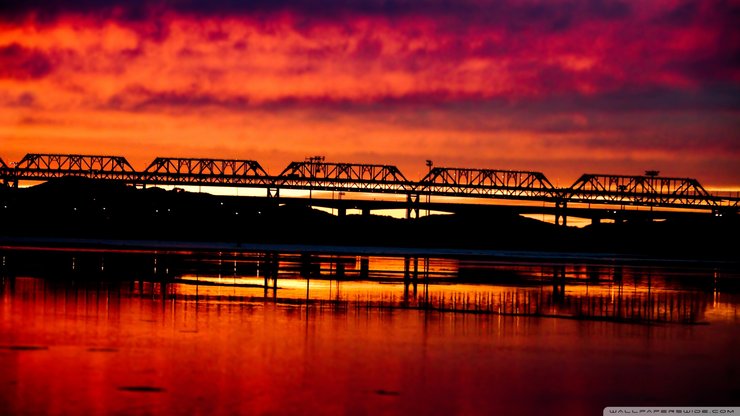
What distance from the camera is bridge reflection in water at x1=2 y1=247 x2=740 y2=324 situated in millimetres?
36369

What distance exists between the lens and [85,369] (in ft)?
68.4

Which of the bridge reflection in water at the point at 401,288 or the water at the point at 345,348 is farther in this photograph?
the bridge reflection in water at the point at 401,288

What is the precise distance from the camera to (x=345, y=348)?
2519 centimetres

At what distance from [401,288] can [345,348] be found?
1999 cm

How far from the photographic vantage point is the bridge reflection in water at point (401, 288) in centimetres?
3637

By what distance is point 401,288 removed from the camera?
45094mm

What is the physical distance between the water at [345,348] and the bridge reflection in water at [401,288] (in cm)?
21

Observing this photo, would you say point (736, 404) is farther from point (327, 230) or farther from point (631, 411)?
point (327, 230)

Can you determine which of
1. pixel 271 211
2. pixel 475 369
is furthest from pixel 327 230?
pixel 475 369

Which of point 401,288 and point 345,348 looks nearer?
point 345,348

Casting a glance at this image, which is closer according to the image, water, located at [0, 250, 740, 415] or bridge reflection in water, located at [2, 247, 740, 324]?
water, located at [0, 250, 740, 415]

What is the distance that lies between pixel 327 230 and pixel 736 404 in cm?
14832

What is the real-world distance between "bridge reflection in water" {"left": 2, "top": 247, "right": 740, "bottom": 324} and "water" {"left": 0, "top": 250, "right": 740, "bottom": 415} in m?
0.21

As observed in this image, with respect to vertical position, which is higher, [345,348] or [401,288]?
[401,288]
